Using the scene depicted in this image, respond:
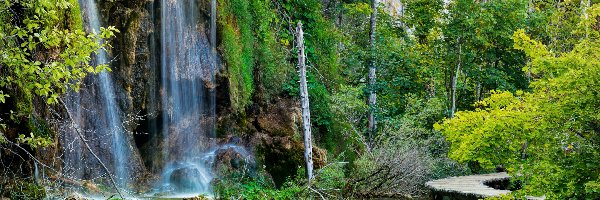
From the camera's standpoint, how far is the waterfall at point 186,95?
16141mm

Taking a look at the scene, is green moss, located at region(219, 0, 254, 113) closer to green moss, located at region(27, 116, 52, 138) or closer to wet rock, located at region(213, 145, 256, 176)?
wet rock, located at region(213, 145, 256, 176)

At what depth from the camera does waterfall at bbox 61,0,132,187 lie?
1398 cm

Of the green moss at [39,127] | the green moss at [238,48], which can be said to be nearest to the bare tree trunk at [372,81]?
the green moss at [238,48]

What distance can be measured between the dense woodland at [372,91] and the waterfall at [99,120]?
0.44m

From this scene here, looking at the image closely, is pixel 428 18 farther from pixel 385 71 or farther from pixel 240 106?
pixel 240 106

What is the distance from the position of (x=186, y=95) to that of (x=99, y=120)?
8.95 feet

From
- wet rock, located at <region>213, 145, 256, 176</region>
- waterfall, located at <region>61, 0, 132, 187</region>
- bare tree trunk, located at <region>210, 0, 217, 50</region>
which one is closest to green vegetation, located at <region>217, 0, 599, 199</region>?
bare tree trunk, located at <region>210, 0, 217, 50</region>

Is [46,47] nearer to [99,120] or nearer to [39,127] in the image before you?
[39,127]

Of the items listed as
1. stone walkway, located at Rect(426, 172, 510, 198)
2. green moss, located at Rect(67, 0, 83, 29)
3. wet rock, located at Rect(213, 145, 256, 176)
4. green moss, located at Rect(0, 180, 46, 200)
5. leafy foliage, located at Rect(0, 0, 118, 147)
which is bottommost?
stone walkway, located at Rect(426, 172, 510, 198)

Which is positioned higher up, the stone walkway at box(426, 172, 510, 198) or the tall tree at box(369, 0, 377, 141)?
the tall tree at box(369, 0, 377, 141)

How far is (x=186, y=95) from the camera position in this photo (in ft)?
54.5

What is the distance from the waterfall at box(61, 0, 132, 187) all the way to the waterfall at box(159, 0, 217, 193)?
138 cm

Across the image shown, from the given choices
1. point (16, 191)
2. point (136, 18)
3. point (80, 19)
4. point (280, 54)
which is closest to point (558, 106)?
point (16, 191)

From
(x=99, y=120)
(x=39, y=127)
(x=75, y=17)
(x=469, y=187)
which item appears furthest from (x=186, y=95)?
(x=469, y=187)
